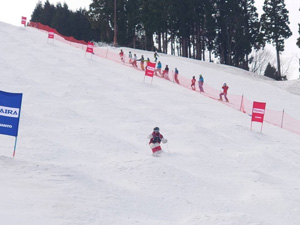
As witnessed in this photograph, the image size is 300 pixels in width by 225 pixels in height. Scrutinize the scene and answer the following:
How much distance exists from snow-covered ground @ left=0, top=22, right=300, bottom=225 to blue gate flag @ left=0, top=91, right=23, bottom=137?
2.34ft

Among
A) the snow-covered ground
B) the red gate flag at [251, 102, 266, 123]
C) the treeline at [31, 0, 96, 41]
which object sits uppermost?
the treeline at [31, 0, 96, 41]

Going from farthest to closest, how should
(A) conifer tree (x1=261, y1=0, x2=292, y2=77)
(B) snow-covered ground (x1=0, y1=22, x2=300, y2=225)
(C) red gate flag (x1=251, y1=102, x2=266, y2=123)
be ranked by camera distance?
(A) conifer tree (x1=261, y1=0, x2=292, y2=77) → (C) red gate flag (x1=251, y1=102, x2=266, y2=123) → (B) snow-covered ground (x1=0, y1=22, x2=300, y2=225)

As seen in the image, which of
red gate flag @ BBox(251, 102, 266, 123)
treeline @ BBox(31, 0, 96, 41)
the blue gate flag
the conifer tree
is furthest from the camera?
treeline @ BBox(31, 0, 96, 41)

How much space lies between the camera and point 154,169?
10.4 metres

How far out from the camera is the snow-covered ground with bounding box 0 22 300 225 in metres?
7.97

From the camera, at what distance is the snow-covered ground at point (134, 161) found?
7.97 meters

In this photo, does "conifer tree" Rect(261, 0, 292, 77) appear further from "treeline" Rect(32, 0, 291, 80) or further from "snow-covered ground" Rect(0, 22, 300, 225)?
"snow-covered ground" Rect(0, 22, 300, 225)

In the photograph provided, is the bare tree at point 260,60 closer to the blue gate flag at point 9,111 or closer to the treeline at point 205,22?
the treeline at point 205,22

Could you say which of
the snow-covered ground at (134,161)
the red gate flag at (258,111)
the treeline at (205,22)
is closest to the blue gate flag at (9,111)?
the snow-covered ground at (134,161)

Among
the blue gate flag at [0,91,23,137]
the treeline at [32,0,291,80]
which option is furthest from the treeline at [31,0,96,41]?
the blue gate flag at [0,91,23,137]

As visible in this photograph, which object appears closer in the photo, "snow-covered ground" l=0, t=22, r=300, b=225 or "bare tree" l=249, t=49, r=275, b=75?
"snow-covered ground" l=0, t=22, r=300, b=225

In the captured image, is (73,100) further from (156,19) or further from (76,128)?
(156,19)

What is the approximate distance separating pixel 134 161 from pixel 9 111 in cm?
341

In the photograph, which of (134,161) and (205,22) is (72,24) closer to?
(205,22)
